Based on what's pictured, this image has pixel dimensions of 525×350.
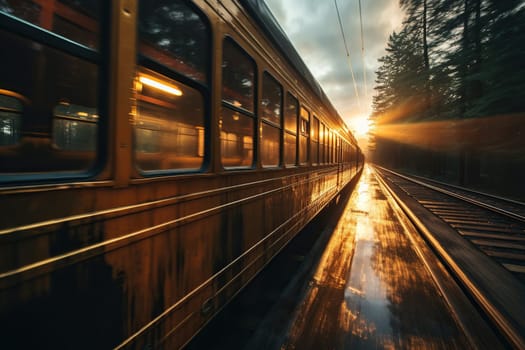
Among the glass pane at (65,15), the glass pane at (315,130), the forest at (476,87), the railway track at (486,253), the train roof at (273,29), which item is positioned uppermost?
the forest at (476,87)

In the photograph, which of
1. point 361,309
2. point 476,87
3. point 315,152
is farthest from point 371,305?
point 476,87

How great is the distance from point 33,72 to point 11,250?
0.67 m

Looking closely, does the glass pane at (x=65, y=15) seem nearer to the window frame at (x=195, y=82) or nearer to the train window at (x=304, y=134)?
the window frame at (x=195, y=82)

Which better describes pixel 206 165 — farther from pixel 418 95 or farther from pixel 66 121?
pixel 418 95

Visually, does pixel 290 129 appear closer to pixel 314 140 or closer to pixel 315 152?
pixel 314 140

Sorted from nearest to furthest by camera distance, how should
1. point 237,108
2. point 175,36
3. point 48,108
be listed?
point 48,108 → point 175,36 → point 237,108

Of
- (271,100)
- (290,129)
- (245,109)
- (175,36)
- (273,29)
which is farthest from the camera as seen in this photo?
(290,129)

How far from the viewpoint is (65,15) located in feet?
3.48

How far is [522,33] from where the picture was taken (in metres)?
10.3

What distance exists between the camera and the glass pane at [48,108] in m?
0.97

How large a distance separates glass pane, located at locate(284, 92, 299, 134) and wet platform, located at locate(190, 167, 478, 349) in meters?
2.05

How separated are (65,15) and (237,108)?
4.56ft

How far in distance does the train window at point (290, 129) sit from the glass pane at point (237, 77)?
99cm

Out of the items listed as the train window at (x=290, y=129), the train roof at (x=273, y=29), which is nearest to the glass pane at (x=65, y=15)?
the train roof at (x=273, y=29)
